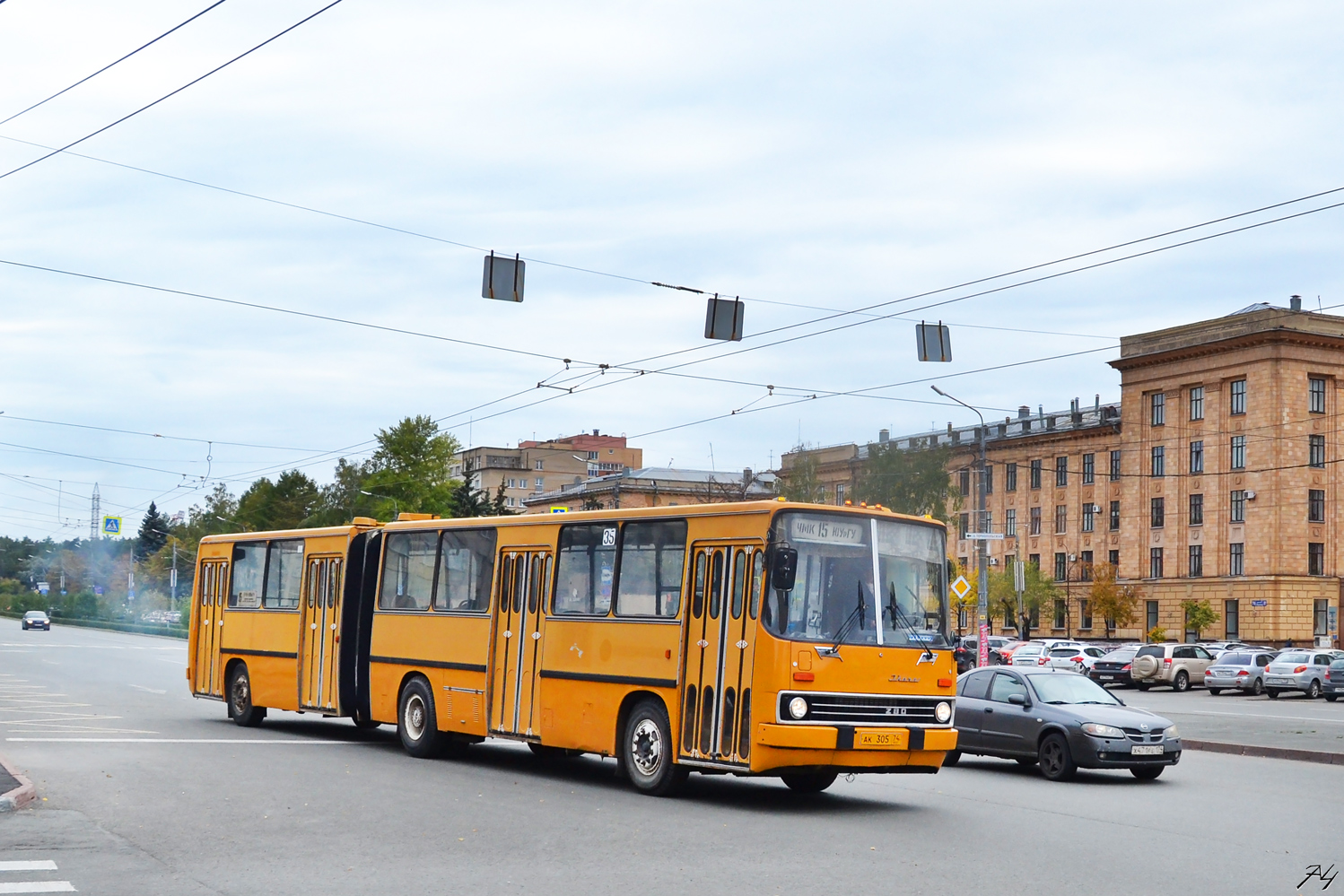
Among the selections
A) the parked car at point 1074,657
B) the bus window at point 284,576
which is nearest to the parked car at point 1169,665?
the parked car at point 1074,657

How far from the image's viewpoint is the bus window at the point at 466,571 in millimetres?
18531

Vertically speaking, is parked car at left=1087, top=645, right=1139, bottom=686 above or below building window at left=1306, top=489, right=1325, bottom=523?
below

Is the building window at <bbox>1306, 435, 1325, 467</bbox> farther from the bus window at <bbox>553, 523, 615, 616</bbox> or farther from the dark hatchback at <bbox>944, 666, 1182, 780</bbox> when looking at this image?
the bus window at <bbox>553, 523, 615, 616</bbox>

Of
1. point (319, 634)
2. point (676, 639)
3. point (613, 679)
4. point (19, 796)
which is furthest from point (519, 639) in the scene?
point (19, 796)

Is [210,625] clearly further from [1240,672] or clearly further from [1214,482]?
[1214,482]

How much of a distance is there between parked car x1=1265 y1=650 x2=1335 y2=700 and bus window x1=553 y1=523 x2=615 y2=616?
35833mm

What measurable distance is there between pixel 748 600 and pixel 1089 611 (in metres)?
77.4

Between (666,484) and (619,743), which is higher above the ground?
(666,484)

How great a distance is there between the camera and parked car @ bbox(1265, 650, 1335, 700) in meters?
46.7

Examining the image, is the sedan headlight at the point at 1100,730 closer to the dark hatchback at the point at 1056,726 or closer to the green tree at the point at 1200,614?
the dark hatchback at the point at 1056,726

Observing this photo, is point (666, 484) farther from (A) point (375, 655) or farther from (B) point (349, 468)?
(A) point (375, 655)

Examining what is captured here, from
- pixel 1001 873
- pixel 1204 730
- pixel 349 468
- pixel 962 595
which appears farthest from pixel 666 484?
pixel 1001 873

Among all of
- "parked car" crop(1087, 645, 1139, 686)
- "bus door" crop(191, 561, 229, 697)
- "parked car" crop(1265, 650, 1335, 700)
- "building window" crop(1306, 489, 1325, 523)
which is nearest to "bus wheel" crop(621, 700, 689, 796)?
Answer: "bus door" crop(191, 561, 229, 697)

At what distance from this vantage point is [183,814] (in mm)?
12859
